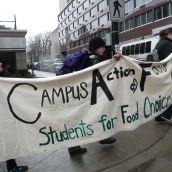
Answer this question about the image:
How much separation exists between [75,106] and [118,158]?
1.05 metres

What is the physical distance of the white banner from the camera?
447cm

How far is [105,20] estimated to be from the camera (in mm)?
70875

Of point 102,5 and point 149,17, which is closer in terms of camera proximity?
point 149,17

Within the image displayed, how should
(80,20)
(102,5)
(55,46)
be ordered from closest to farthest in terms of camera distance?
1. (102,5)
2. (80,20)
3. (55,46)

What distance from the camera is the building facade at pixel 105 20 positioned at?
45.6 meters

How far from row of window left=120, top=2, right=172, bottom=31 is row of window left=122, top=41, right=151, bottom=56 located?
39.6 ft

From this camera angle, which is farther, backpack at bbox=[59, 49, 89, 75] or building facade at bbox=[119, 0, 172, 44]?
building facade at bbox=[119, 0, 172, 44]

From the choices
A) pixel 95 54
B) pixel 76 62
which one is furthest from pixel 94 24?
pixel 76 62

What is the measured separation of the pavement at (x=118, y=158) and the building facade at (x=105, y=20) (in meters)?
9.25

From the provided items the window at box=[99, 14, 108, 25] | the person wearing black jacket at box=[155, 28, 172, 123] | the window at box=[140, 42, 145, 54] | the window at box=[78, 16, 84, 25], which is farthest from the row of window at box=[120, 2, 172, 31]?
the person wearing black jacket at box=[155, 28, 172, 123]

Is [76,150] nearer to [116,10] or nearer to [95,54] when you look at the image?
[95,54]

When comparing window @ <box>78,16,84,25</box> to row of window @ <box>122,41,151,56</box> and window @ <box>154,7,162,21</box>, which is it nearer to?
window @ <box>154,7,162,21</box>

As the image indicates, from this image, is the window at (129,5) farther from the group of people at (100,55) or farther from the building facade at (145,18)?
the group of people at (100,55)

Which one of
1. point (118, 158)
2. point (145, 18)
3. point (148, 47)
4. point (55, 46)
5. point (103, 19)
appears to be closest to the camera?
point (118, 158)
